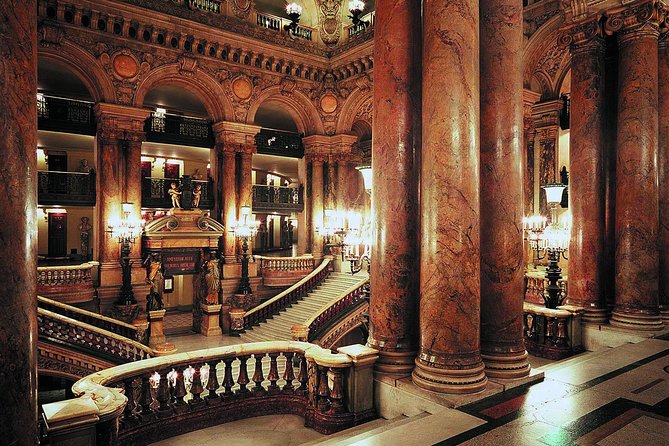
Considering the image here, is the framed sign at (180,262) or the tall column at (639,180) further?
the framed sign at (180,262)

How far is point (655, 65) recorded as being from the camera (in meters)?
6.61

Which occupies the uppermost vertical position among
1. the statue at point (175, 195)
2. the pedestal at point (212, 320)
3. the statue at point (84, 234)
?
the statue at point (175, 195)

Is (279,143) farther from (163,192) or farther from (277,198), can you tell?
(163,192)

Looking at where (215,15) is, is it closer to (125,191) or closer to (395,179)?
(125,191)

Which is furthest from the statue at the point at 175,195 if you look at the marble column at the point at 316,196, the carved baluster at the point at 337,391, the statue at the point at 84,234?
the carved baluster at the point at 337,391

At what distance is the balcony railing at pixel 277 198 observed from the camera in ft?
59.2

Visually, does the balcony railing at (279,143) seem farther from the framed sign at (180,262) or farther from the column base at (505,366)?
the column base at (505,366)

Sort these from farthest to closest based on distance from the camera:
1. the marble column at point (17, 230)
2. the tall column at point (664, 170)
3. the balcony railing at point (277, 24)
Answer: the balcony railing at point (277, 24) → the tall column at point (664, 170) → the marble column at point (17, 230)

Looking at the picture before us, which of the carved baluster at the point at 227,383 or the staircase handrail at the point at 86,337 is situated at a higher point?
the carved baluster at the point at 227,383

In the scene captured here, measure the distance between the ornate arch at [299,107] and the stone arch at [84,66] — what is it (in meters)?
5.27

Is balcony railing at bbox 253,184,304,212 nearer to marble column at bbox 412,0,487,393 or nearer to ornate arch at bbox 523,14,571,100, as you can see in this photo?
ornate arch at bbox 523,14,571,100

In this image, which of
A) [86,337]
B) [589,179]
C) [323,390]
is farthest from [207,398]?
[86,337]

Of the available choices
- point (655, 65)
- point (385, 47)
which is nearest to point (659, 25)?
point (655, 65)

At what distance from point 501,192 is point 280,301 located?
1226 cm
